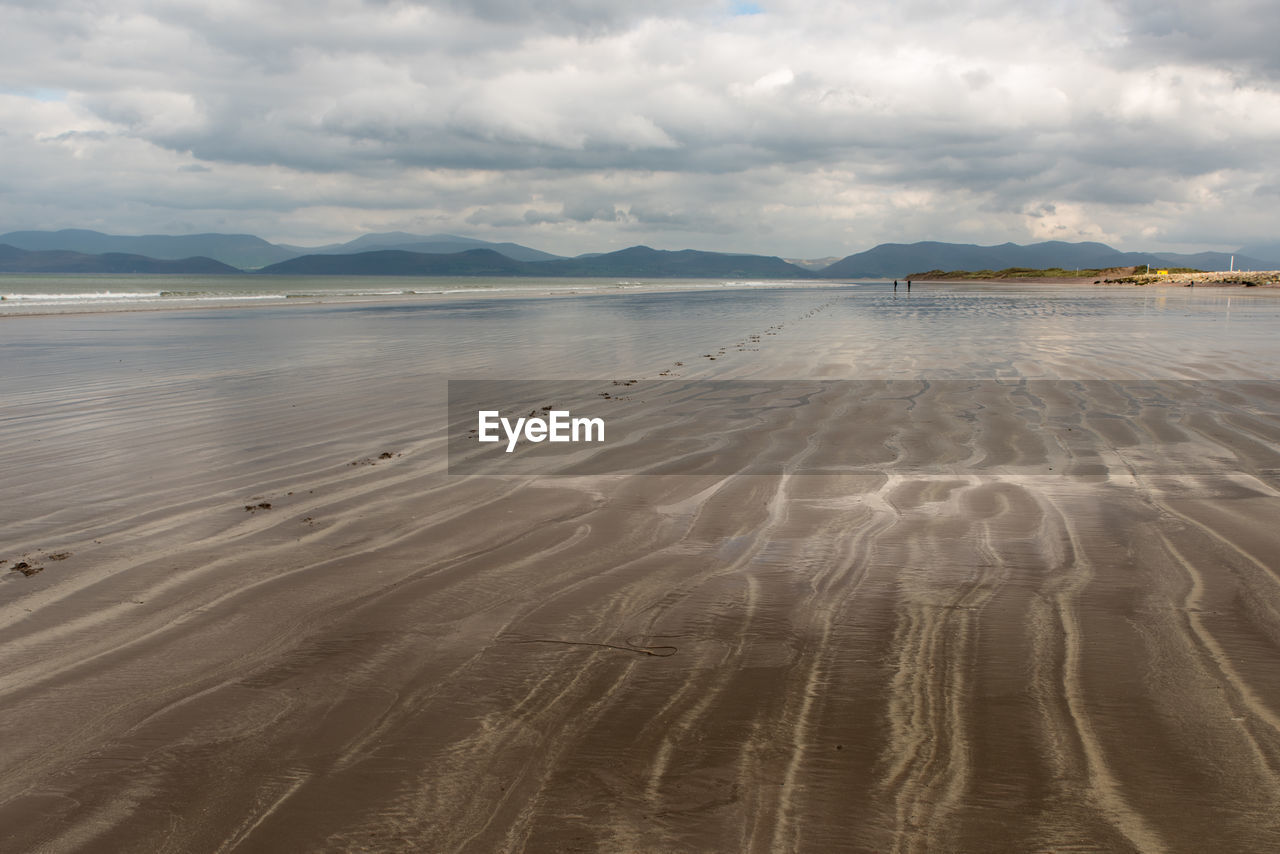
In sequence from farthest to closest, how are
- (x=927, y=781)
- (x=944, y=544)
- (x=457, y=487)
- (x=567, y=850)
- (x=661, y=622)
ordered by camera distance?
(x=457, y=487) → (x=944, y=544) → (x=661, y=622) → (x=927, y=781) → (x=567, y=850)

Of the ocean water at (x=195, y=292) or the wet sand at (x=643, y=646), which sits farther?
the ocean water at (x=195, y=292)

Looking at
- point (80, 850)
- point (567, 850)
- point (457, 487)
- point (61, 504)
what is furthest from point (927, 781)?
point (61, 504)

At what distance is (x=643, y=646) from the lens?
3.72 m

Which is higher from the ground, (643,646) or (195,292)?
(195,292)

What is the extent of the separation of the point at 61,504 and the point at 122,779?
4.30 m

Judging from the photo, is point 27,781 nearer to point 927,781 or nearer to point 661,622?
point 661,622

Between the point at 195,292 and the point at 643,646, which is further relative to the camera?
the point at 195,292

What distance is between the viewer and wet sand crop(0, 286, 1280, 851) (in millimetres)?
2545

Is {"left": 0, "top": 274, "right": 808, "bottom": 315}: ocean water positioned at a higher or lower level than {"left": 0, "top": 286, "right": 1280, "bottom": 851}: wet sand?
higher

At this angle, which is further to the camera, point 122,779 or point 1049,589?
point 1049,589

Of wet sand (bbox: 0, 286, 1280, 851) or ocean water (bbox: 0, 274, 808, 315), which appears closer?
wet sand (bbox: 0, 286, 1280, 851)

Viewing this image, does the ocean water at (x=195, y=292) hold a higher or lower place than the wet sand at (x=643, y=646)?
higher

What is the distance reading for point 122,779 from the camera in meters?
2.73

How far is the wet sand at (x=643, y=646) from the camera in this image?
8.35 ft
